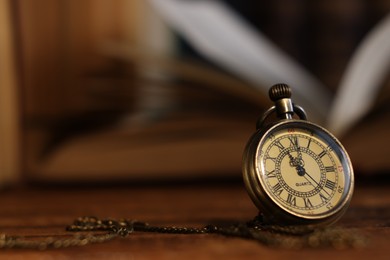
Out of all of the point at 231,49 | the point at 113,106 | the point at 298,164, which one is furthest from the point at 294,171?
the point at 113,106

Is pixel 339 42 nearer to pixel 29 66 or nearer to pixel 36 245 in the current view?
pixel 29 66

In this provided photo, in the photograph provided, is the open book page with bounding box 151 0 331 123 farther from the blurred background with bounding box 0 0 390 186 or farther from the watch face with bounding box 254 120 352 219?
the watch face with bounding box 254 120 352 219

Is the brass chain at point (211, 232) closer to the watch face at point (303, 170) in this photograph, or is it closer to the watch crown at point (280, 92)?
the watch face at point (303, 170)

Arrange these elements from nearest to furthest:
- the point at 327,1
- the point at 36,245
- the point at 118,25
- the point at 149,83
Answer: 1. the point at 36,245
2. the point at 149,83
3. the point at 118,25
4. the point at 327,1

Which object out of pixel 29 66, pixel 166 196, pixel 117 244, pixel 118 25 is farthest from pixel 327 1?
pixel 117 244

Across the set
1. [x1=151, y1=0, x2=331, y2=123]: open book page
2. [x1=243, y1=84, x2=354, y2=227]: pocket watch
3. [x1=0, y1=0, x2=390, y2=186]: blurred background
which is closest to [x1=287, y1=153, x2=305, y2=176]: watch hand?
[x1=243, y1=84, x2=354, y2=227]: pocket watch
